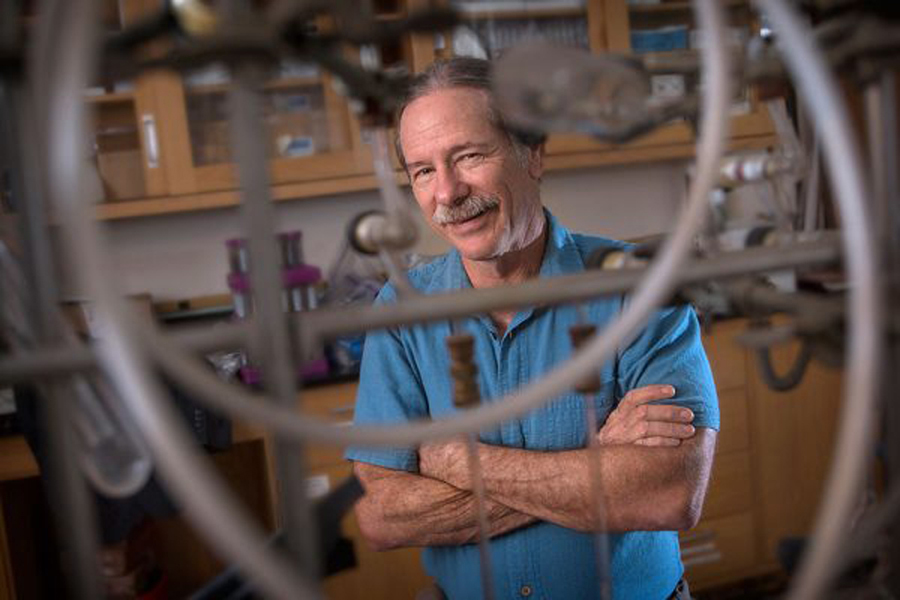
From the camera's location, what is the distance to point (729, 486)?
252 centimetres

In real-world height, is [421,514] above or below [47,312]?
below

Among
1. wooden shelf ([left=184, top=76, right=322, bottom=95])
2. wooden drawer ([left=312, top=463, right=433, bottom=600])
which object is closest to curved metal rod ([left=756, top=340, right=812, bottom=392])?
wooden drawer ([left=312, top=463, right=433, bottom=600])

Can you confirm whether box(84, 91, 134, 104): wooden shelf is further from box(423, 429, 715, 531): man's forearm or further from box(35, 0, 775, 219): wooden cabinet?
box(423, 429, 715, 531): man's forearm

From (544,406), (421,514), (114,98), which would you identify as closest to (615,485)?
(544,406)

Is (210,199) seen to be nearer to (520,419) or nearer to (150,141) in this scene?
(150,141)

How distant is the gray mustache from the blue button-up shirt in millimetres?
162

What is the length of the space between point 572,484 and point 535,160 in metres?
0.61

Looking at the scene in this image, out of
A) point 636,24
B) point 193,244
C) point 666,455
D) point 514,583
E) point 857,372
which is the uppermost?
point 636,24

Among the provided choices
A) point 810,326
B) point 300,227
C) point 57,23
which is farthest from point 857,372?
point 300,227

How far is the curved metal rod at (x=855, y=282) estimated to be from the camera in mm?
432

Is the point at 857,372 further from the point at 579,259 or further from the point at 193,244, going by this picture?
the point at 193,244

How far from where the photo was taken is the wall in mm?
2848

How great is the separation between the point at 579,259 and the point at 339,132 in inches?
59.4

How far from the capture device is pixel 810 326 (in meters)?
0.53
